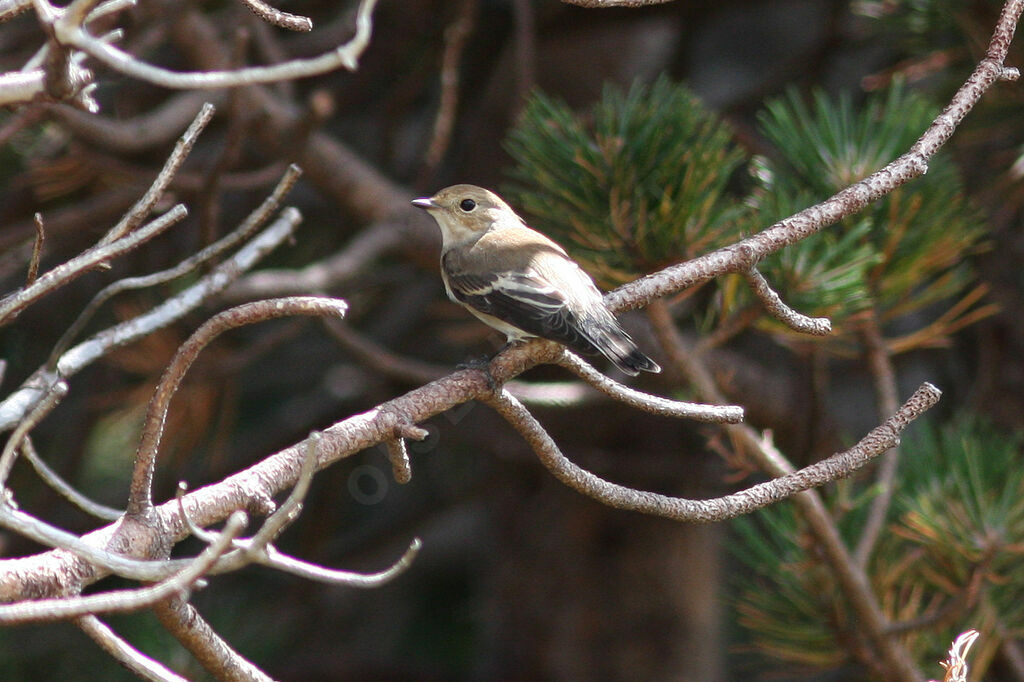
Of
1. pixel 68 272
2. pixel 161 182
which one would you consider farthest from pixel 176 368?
pixel 161 182

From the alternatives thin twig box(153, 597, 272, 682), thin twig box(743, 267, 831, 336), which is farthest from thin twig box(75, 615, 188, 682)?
thin twig box(743, 267, 831, 336)

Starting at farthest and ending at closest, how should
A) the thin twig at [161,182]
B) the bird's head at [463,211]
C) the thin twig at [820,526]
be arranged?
the bird's head at [463,211]
the thin twig at [820,526]
the thin twig at [161,182]

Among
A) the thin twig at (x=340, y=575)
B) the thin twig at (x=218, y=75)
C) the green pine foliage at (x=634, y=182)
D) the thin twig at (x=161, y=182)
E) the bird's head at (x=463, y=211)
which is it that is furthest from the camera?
the bird's head at (x=463, y=211)

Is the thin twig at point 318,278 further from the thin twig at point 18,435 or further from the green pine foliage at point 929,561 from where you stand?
the thin twig at point 18,435

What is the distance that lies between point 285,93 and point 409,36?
452mm

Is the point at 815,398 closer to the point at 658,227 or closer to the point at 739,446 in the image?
the point at 739,446

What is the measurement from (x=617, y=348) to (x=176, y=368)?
980 mm

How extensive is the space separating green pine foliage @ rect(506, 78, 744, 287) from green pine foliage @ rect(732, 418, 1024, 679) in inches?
20.1

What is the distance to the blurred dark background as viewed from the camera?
244 centimetres

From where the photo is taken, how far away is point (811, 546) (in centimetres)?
180

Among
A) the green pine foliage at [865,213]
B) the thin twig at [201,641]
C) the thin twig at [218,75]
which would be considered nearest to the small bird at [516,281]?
the green pine foliage at [865,213]

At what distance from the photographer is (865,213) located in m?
1.92

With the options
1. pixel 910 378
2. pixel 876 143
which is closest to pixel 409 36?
pixel 876 143

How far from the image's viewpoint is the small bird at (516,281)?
1853 mm
